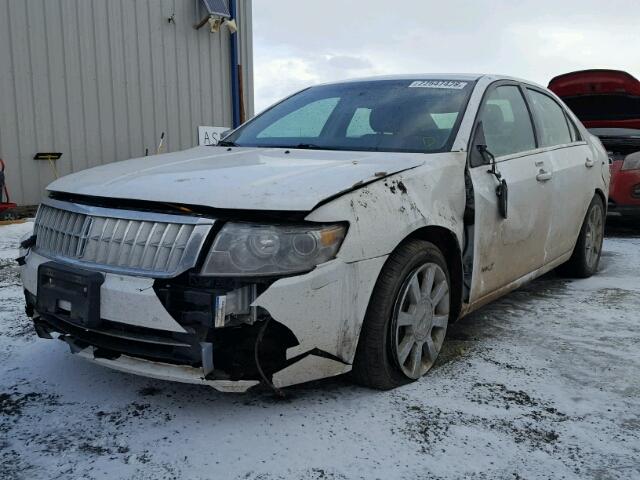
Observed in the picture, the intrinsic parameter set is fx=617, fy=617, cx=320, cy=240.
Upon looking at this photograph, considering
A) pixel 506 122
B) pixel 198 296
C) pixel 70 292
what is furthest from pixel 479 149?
pixel 70 292

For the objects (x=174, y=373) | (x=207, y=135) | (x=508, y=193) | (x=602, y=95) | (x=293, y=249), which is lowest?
(x=174, y=373)

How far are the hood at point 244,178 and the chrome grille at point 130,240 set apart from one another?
0.26ft

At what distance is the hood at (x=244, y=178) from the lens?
2.17 m

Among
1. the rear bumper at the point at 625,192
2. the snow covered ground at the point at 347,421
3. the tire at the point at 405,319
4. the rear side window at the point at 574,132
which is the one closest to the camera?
the snow covered ground at the point at 347,421

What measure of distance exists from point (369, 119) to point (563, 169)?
4.75 feet

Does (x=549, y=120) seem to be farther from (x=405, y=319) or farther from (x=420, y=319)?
(x=405, y=319)

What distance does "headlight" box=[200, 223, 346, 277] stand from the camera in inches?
82.7

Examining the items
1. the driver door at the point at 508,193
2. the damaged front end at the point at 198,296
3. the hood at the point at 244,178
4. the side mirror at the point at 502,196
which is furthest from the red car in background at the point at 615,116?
the damaged front end at the point at 198,296

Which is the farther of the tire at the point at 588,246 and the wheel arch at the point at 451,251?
the tire at the point at 588,246

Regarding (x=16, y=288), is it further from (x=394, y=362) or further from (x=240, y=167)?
(x=394, y=362)

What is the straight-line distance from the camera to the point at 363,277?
2307 mm

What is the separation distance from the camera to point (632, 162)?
646 centimetres

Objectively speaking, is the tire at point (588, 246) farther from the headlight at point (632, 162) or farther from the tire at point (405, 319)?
the tire at point (405, 319)

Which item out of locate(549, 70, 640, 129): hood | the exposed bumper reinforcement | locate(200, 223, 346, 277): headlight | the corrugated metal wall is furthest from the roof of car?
the corrugated metal wall
